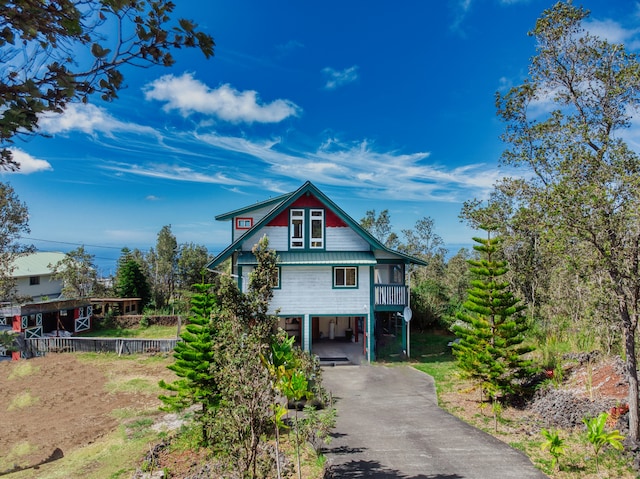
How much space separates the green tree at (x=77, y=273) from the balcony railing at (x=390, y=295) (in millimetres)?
27705

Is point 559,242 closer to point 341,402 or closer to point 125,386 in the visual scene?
point 341,402

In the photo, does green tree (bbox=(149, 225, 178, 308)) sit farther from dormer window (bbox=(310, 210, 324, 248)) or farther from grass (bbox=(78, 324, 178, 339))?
dormer window (bbox=(310, 210, 324, 248))

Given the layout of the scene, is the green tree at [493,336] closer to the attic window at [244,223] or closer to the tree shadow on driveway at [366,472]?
the tree shadow on driveway at [366,472]

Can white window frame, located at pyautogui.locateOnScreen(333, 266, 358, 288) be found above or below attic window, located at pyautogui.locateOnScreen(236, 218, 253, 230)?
below

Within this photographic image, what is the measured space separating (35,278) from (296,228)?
35.3 metres

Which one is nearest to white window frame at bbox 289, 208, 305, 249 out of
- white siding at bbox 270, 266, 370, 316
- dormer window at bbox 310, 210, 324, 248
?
dormer window at bbox 310, 210, 324, 248

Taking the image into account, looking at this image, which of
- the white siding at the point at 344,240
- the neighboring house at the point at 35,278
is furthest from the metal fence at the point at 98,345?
the neighboring house at the point at 35,278

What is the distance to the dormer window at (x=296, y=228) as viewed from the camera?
19.1m

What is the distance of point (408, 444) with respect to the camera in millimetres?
9359

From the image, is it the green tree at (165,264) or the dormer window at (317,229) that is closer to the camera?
the dormer window at (317,229)

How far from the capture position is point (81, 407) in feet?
46.4

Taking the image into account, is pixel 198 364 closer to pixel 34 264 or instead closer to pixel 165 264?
pixel 165 264

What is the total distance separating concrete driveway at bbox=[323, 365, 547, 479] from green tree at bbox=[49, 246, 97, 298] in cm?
2892

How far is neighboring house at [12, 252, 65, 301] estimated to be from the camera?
1487 inches
